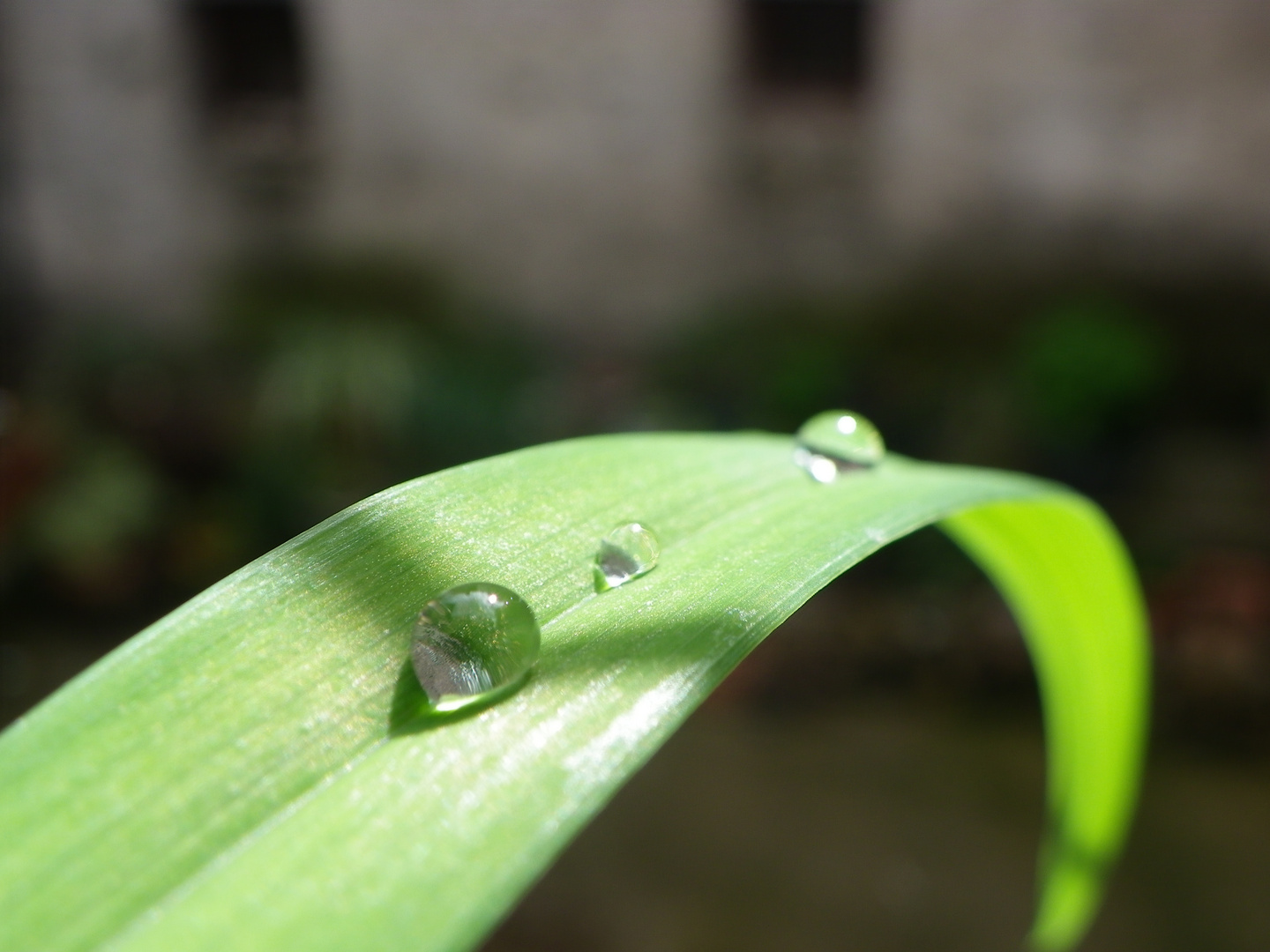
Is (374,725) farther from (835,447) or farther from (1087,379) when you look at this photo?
(1087,379)

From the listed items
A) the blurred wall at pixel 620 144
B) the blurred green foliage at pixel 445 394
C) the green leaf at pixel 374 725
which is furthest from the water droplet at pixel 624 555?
the blurred wall at pixel 620 144

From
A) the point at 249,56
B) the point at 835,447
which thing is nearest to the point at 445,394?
the point at 249,56

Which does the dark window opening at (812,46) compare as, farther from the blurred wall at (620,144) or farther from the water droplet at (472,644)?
the water droplet at (472,644)

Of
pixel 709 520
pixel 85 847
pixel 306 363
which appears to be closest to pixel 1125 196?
pixel 306 363

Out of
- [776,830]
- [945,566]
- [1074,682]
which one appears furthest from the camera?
[945,566]

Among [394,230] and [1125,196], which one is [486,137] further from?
[1125,196]

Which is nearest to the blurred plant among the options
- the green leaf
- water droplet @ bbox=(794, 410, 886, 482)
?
water droplet @ bbox=(794, 410, 886, 482)
